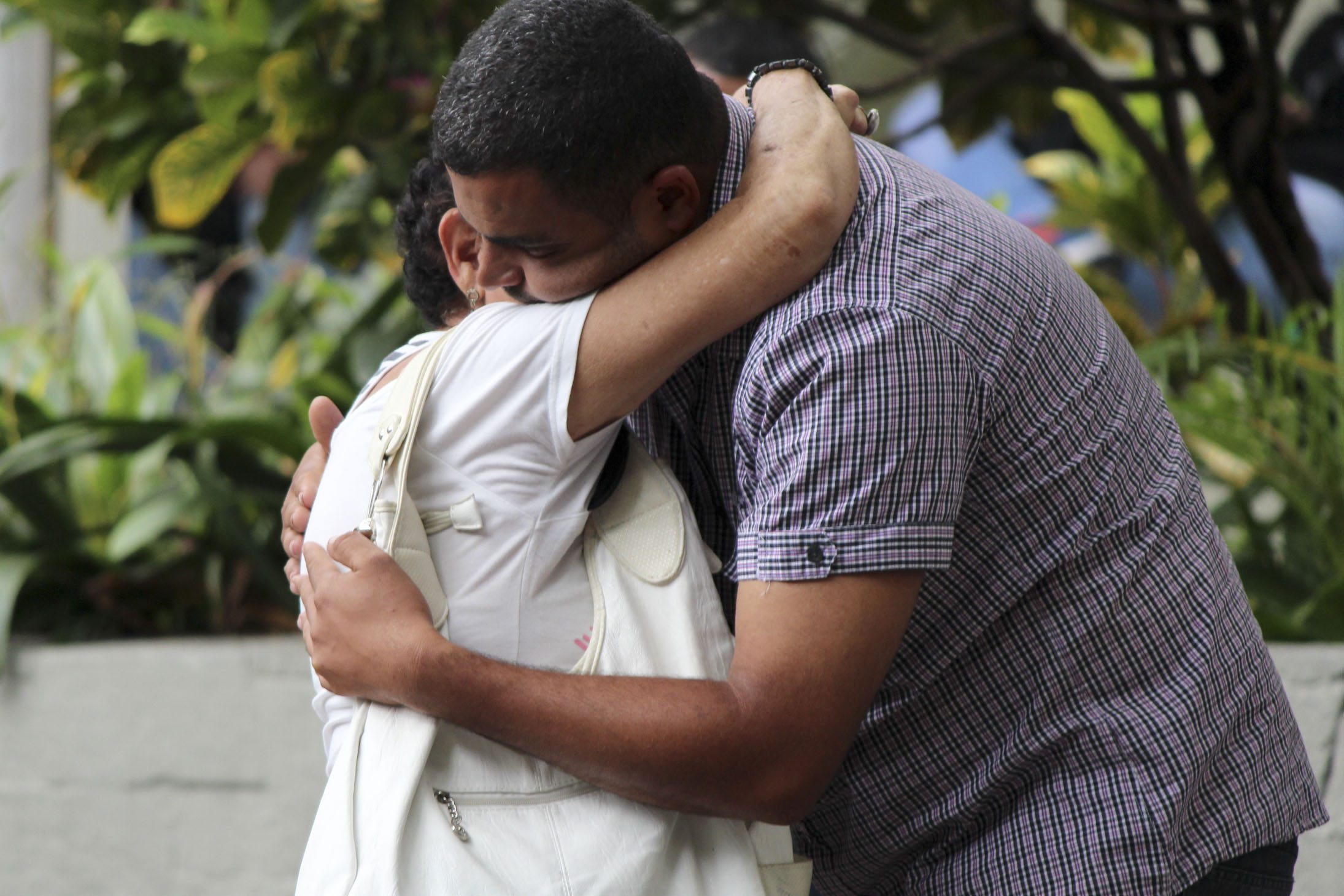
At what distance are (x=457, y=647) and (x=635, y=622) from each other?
0.18 m

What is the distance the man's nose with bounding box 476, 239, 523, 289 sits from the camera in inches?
49.2

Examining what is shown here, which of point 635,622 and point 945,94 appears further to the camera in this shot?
point 945,94

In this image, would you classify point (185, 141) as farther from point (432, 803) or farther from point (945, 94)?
point (432, 803)

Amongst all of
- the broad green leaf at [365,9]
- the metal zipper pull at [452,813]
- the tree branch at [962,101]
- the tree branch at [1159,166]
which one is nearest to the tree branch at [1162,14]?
the tree branch at [1159,166]

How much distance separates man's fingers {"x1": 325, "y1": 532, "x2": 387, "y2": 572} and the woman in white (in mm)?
26

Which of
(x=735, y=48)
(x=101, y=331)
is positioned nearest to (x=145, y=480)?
(x=101, y=331)

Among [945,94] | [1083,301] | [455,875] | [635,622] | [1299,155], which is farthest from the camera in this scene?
[1299,155]

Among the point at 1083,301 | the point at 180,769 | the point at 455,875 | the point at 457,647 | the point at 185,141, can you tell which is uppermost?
the point at 1083,301

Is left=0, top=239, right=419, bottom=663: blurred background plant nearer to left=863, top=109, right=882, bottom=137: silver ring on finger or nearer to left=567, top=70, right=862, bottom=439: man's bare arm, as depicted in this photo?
left=863, top=109, right=882, bottom=137: silver ring on finger

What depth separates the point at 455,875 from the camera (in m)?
1.09

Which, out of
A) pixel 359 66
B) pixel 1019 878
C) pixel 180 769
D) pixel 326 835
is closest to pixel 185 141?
pixel 359 66

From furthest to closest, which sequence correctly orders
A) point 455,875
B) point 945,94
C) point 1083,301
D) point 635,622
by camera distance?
point 945,94 → point 1083,301 → point 635,622 → point 455,875

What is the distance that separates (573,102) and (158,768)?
8.55 ft

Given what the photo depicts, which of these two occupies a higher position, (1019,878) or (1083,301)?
(1083,301)
